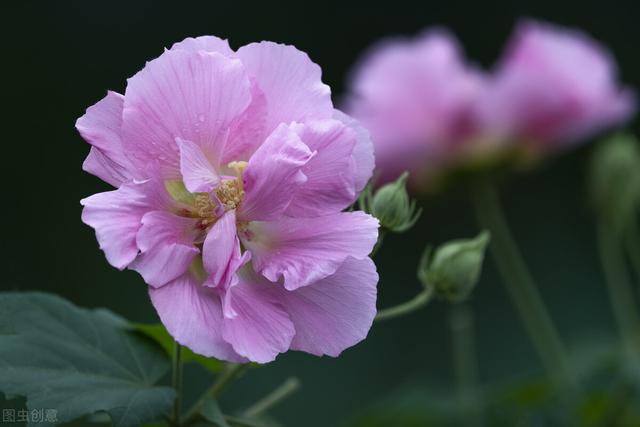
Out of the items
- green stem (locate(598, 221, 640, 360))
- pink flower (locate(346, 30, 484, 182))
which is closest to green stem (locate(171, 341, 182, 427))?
green stem (locate(598, 221, 640, 360))

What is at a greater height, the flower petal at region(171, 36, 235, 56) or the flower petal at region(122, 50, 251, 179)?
the flower petal at region(171, 36, 235, 56)

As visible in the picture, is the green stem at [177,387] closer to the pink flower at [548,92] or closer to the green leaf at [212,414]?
the green leaf at [212,414]

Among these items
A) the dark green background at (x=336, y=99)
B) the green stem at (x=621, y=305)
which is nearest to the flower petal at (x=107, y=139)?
the green stem at (x=621, y=305)

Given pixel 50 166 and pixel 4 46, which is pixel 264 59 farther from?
pixel 4 46

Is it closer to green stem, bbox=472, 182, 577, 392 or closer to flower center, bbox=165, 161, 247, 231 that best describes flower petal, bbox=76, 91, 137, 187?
flower center, bbox=165, 161, 247, 231

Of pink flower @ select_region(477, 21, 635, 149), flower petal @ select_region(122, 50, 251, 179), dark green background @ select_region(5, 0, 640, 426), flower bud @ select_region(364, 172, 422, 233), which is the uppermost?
flower petal @ select_region(122, 50, 251, 179)

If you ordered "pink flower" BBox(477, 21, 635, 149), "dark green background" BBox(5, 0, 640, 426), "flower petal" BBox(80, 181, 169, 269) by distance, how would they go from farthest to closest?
"dark green background" BBox(5, 0, 640, 426), "pink flower" BBox(477, 21, 635, 149), "flower petal" BBox(80, 181, 169, 269)

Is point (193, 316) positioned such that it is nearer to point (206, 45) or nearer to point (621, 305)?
point (206, 45)

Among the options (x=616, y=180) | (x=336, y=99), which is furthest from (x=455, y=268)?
(x=336, y=99)
